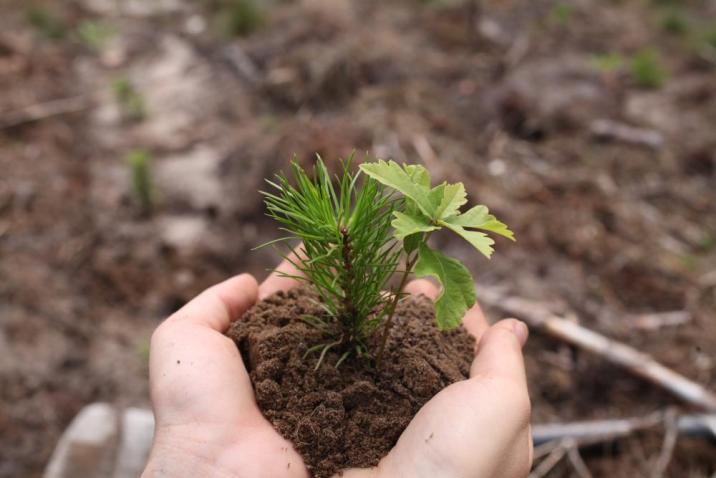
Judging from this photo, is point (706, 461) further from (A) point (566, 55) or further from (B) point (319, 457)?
(A) point (566, 55)

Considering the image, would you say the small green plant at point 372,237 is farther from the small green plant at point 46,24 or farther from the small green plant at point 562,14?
the small green plant at point 46,24

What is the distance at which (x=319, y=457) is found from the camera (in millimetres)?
1689

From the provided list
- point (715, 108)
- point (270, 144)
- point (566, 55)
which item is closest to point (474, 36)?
point (566, 55)

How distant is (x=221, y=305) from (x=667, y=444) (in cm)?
263

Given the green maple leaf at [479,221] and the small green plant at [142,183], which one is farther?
the small green plant at [142,183]

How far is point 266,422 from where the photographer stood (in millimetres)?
1791

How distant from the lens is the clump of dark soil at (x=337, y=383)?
66.8 inches

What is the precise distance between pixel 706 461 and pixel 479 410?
7.72ft

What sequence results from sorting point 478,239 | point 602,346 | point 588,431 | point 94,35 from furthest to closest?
point 94,35, point 602,346, point 588,431, point 478,239

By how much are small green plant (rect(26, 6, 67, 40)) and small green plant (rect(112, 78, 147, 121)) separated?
201 cm

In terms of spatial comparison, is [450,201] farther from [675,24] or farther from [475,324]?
[675,24]

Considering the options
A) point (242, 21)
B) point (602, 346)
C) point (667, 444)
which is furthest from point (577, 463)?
point (242, 21)

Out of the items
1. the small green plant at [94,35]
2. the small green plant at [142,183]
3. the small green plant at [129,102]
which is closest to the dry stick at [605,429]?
the small green plant at [142,183]

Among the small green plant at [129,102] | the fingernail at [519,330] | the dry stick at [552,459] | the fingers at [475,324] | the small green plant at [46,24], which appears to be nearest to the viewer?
the fingernail at [519,330]
